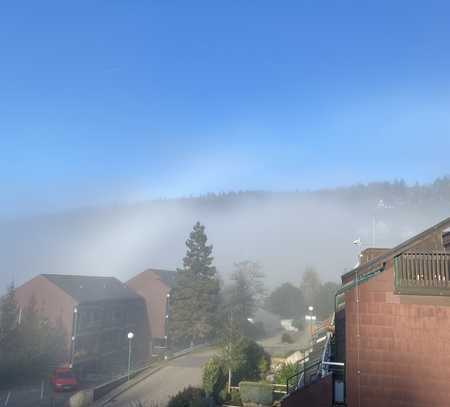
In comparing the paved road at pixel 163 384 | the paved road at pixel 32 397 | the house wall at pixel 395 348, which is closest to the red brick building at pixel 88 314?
the paved road at pixel 32 397

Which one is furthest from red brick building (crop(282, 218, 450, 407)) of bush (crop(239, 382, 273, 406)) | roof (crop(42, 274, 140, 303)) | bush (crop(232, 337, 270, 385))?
roof (crop(42, 274, 140, 303))

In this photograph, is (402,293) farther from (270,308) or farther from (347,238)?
(347,238)

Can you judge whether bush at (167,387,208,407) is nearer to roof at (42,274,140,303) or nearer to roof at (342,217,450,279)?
roof at (342,217,450,279)

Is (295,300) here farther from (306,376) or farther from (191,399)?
(306,376)

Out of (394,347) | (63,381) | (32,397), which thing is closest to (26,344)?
(63,381)

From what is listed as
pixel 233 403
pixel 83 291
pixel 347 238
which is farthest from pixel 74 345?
pixel 347 238

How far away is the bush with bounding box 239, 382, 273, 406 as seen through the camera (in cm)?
1989

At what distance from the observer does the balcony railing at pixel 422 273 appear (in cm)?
1226

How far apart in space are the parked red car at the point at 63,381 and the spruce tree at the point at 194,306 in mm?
15637

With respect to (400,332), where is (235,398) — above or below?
below

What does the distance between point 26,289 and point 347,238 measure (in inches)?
4902

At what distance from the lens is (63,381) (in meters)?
31.3

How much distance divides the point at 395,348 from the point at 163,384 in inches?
725

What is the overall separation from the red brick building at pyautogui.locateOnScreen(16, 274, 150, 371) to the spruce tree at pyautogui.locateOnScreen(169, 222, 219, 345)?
18.6 ft
